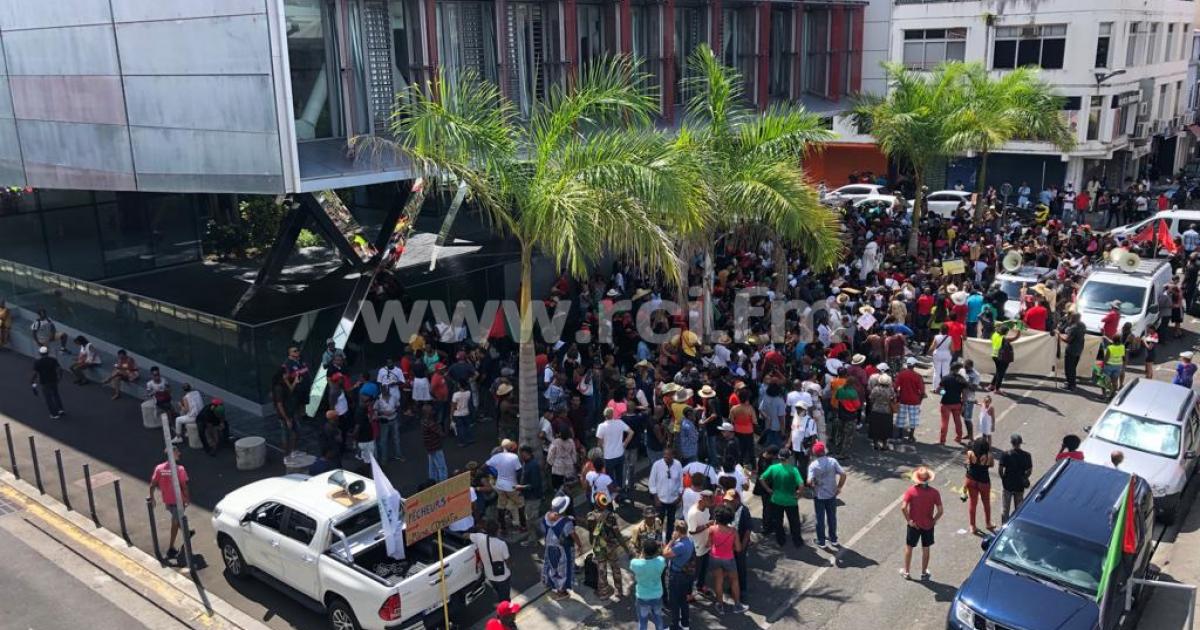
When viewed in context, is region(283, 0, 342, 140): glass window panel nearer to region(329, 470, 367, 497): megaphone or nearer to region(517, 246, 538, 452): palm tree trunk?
region(517, 246, 538, 452): palm tree trunk

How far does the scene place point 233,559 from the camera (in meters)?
12.0

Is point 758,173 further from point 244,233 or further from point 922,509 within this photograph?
point 244,233

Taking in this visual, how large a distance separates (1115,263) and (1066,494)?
1213 cm

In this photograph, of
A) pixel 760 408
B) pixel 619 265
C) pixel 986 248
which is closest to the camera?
pixel 760 408

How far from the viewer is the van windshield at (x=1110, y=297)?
19812 mm

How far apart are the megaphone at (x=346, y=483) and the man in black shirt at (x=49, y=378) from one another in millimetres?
8665

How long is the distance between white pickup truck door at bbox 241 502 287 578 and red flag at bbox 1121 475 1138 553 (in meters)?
9.53

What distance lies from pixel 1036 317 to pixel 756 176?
669cm

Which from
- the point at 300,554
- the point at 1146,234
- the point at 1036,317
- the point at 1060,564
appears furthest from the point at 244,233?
the point at 1146,234

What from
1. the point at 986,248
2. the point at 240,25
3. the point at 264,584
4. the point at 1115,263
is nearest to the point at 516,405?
the point at 264,584

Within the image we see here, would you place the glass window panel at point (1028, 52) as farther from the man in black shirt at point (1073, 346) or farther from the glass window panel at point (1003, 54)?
the man in black shirt at point (1073, 346)

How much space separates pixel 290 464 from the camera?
49.6 ft

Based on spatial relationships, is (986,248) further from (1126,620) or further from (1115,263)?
(1126,620)

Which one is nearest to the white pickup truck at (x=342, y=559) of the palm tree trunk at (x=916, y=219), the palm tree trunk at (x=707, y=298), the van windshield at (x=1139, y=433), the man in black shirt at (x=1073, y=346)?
the palm tree trunk at (x=707, y=298)
